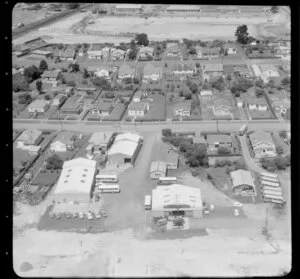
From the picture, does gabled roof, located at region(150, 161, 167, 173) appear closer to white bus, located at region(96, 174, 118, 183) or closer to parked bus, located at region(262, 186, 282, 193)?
white bus, located at region(96, 174, 118, 183)

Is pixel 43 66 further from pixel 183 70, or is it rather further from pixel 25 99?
pixel 183 70

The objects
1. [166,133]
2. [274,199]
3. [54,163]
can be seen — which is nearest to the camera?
[274,199]

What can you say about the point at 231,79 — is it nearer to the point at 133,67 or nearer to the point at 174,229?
the point at 133,67

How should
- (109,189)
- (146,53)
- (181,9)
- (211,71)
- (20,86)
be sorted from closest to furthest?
(109,189) < (20,86) < (211,71) < (146,53) < (181,9)

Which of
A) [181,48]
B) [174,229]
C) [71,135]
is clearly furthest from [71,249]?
[181,48]

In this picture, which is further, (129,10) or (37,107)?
(129,10)

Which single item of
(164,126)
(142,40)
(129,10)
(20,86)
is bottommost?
(164,126)

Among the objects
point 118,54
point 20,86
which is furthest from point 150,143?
point 118,54

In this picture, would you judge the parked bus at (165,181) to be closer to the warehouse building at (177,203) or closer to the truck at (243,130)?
the warehouse building at (177,203)
